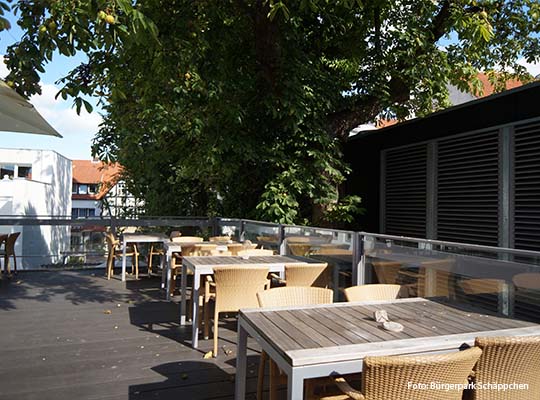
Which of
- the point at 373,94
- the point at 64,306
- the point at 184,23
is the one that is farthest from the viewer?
the point at 373,94

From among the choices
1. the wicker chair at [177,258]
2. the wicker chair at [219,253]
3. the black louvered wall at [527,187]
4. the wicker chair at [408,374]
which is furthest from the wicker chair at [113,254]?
the wicker chair at [408,374]

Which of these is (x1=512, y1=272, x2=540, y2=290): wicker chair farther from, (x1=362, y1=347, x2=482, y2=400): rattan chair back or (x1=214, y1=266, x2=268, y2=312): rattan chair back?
(x1=214, y1=266, x2=268, y2=312): rattan chair back

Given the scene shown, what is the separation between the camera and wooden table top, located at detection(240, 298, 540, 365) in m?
1.84

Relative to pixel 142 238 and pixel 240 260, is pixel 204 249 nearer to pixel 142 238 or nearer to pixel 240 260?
pixel 240 260

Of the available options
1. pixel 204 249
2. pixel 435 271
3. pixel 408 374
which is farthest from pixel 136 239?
pixel 408 374

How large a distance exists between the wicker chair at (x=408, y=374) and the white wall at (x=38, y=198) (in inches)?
321

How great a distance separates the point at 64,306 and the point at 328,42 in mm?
6491

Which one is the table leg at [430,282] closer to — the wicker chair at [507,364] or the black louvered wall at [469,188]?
the wicker chair at [507,364]

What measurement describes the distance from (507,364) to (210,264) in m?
2.99

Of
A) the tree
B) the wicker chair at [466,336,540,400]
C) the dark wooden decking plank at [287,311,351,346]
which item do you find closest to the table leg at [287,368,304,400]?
the dark wooden decking plank at [287,311,351,346]

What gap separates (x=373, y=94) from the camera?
296 inches

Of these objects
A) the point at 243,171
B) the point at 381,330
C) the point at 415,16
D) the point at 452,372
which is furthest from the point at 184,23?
the point at 452,372

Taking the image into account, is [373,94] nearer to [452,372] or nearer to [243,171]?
[243,171]

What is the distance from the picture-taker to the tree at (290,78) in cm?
643
